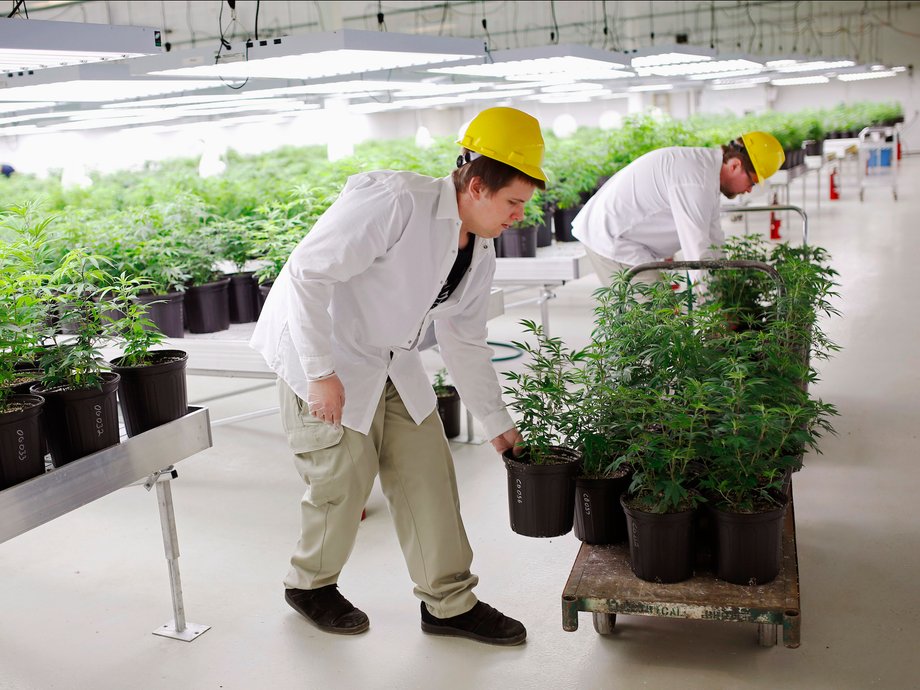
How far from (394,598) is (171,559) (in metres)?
0.72

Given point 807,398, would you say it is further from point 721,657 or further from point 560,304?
point 560,304

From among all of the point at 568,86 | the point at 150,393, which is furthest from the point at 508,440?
the point at 568,86

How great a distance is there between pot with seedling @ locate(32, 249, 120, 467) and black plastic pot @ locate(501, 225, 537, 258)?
3.40 m

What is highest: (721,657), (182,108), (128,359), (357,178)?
(182,108)

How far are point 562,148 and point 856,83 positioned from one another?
71.1 ft

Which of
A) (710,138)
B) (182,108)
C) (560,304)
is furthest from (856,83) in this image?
(182,108)

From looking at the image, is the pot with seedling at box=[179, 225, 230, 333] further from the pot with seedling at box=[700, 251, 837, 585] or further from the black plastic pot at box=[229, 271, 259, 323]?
the pot with seedling at box=[700, 251, 837, 585]

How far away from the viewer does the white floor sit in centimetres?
247

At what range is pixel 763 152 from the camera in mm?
4066

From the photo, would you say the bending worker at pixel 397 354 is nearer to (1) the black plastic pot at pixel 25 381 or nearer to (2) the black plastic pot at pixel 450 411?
(1) the black plastic pot at pixel 25 381

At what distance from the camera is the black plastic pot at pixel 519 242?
221 inches

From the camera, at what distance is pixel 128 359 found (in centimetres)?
272

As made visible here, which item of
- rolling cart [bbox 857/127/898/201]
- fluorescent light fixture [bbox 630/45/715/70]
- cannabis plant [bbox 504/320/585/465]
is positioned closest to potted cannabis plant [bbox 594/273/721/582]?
cannabis plant [bbox 504/320/585/465]

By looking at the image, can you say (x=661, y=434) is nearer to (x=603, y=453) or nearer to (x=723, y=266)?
(x=603, y=453)
